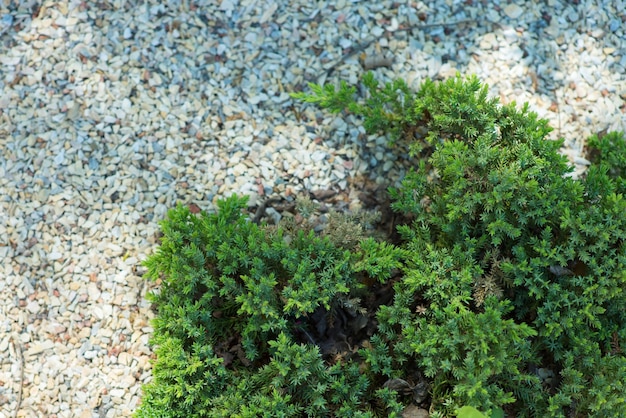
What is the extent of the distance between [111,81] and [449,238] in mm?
2346

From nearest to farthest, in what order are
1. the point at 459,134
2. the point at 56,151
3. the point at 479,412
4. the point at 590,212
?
the point at 479,412 → the point at 590,212 → the point at 459,134 → the point at 56,151

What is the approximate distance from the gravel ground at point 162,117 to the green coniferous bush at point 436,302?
0.52m

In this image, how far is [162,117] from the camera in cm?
381

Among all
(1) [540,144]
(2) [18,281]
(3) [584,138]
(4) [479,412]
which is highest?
(1) [540,144]

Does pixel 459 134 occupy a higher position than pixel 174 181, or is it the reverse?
pixel 459 134

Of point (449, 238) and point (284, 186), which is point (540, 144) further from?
point (284, 186)

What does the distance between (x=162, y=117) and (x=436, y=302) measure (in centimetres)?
207

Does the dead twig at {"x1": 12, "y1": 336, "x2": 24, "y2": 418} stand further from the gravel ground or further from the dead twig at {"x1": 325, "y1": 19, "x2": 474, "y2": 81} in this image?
the dead twig at {"x1": 325, "y1": 19, "x2": 474, "y2": 81}

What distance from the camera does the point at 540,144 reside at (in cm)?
311

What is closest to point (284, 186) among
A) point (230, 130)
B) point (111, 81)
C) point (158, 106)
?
point (230, 130)

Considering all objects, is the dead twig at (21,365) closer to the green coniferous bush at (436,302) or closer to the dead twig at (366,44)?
the green coniferous bush at (436,302)

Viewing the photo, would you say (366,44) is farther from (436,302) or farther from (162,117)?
(436,302)

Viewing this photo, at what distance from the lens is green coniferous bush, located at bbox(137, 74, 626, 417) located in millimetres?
2875

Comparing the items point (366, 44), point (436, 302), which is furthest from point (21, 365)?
point (366, 44)
